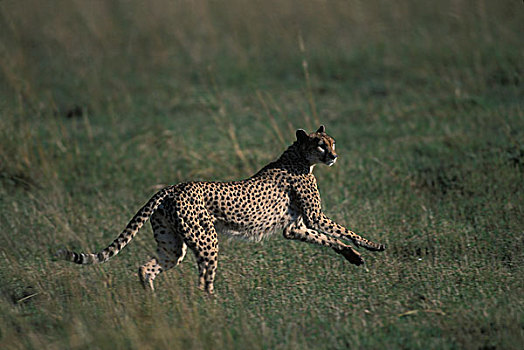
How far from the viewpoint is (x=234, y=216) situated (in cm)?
482

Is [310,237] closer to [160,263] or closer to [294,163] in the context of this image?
[294,163]

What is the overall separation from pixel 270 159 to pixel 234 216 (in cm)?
273

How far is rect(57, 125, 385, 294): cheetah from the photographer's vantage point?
4574 mm

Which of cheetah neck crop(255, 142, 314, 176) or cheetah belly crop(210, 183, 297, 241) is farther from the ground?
cheetah neck crop(255, 142, 314, 176)

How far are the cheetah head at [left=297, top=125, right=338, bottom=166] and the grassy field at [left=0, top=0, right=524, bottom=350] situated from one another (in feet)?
2.28

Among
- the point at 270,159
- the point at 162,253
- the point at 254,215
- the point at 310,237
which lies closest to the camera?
the point at 162,253

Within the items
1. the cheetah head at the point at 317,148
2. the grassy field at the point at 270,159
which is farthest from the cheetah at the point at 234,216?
the grassy field at the point at 270,159

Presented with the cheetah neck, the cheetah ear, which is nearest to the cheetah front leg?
the cheetah neck

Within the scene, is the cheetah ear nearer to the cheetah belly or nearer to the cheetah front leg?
the cheetah belly

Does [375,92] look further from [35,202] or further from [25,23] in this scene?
[25,23]

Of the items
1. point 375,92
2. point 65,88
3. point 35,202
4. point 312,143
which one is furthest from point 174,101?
point 312,143

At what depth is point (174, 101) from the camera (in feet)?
31.8

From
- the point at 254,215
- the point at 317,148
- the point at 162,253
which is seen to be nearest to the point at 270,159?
the point at 317,148

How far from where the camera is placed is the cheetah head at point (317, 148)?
5.14 m
